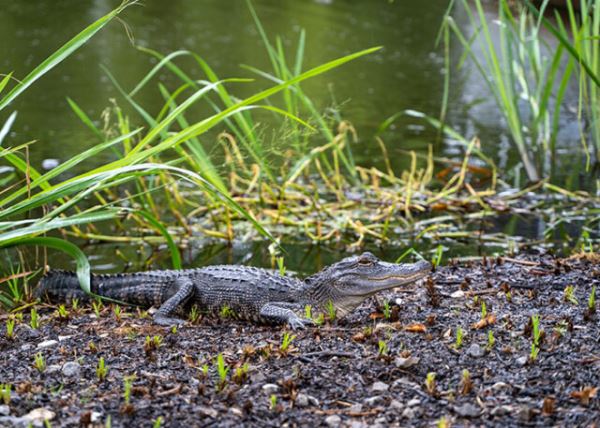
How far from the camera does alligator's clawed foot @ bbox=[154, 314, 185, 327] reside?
430 cm

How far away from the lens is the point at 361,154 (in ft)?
29.5

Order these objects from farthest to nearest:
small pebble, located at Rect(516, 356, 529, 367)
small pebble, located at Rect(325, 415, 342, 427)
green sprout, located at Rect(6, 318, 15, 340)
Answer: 1. green sprout, located at Rect(6, 318, 15, 340)
2. small pebble, located at Rect(516, 356, 529, 367)
3. small pebble, located at Rect(325, 415, 342, 427)

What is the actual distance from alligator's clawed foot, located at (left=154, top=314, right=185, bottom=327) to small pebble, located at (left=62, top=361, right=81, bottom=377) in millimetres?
867

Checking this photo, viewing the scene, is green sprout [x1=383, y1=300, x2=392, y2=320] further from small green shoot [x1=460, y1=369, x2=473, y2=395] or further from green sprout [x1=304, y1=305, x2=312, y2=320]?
small green shoot [x1=460, y1=369, x2=473, y2=395]

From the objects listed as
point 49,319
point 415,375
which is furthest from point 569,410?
point 49,319

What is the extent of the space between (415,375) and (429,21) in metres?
16.5

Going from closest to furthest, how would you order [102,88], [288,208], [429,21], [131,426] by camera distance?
[131,426], [288,208], [102,88], [429,21]

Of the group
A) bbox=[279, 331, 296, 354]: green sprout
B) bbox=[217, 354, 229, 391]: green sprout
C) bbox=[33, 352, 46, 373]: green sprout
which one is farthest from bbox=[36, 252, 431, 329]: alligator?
bbox=[33, 352, 46, 373]: green sprout

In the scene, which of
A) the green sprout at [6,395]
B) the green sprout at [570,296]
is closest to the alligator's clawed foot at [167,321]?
the green sprout at [6,395]

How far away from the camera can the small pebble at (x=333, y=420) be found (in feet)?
9.59

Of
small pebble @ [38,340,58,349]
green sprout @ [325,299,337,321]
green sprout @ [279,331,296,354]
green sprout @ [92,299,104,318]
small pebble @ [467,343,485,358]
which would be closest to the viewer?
small pebble @ [467,343,485,358]

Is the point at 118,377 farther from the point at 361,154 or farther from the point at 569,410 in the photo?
the point at 361,154

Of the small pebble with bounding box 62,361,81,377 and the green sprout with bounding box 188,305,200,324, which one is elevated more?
the small pebble with bounding box 62,361,81,377

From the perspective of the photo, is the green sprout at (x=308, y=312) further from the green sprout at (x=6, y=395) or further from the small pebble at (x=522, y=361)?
the green sprout at (x=6, y=395)
